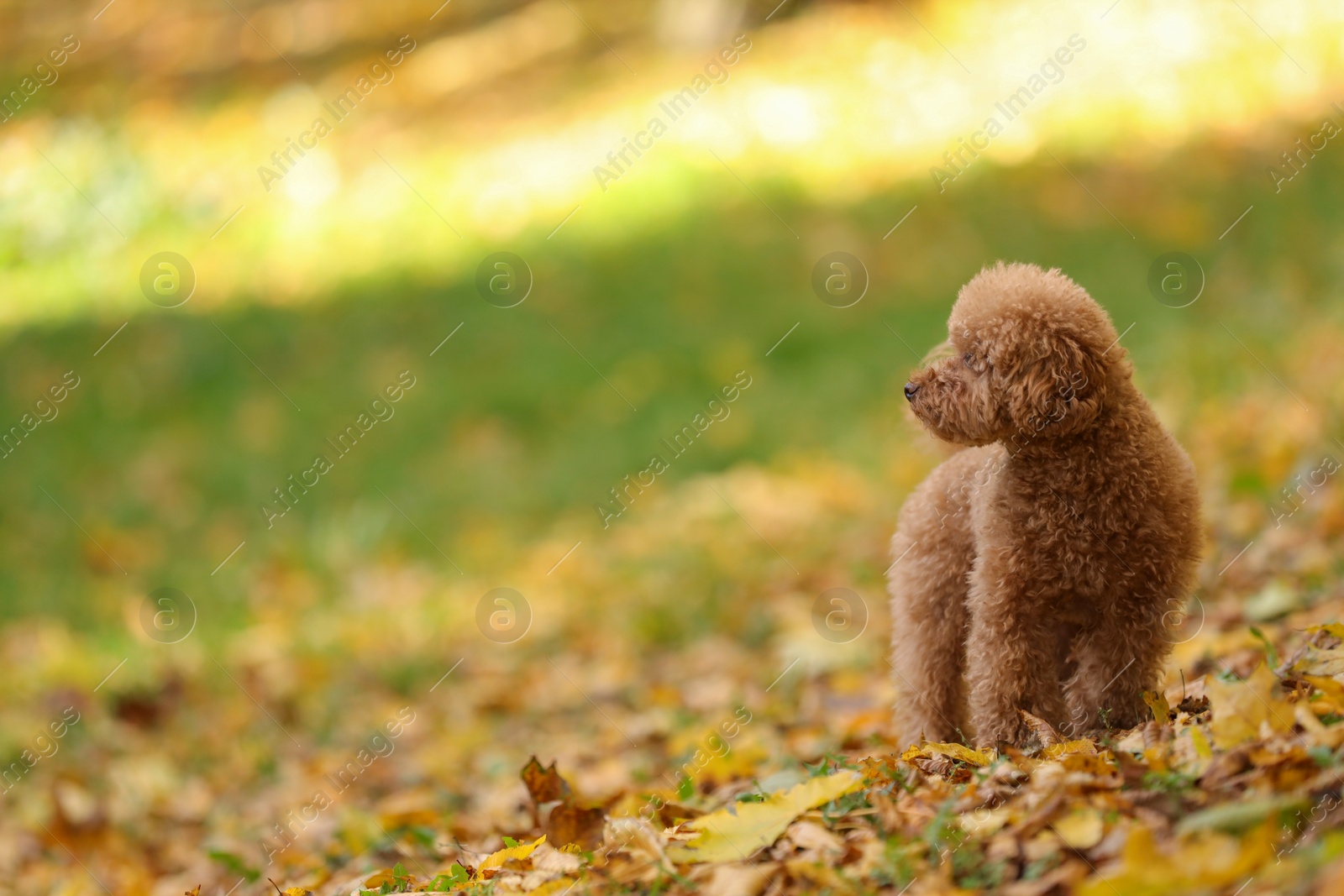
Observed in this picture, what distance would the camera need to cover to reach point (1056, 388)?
2.94 m

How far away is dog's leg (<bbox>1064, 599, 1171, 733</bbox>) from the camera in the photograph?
3105 millimetres

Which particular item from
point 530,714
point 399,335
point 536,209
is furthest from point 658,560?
point 536,209

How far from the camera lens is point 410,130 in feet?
46.1

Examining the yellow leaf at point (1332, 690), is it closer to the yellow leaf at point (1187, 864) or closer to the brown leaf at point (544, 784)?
the yellow leaf at point (1187, 864)

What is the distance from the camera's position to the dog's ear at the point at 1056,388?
2.94 metres
